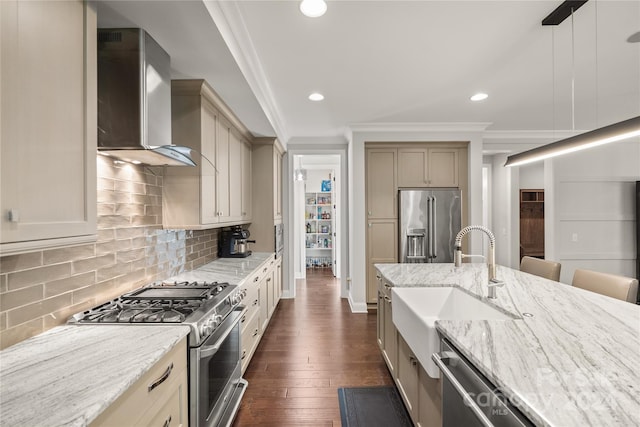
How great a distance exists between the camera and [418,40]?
7.14 ft

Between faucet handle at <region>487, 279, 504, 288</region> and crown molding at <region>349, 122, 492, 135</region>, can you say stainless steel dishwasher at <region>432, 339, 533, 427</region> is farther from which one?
crown molding at <region>349, 122, 492, 135</region>

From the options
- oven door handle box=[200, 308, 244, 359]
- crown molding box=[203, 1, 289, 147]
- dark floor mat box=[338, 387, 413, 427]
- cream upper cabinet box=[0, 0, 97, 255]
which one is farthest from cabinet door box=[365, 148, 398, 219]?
cream upper cabinet box=[0, 0, 97, 255]

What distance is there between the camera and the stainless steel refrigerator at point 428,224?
427 centimetres

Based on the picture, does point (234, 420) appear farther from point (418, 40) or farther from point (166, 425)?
point (418, 40)

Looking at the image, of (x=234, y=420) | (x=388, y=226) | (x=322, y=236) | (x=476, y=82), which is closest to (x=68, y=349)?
(x=234, y=420)

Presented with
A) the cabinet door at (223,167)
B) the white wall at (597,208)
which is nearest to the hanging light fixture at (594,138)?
the cabinet door at (223,167)

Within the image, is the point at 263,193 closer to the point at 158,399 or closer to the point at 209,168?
the point at 209,168

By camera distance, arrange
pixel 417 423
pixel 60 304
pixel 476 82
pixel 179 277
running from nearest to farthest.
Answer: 1. pixel 60 304
2. pixel 417 423
3. pixel 179 277
4. pixel 476 82

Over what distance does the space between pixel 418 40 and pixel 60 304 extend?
8.49ft

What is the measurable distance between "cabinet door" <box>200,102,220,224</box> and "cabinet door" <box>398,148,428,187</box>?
8.67 ft

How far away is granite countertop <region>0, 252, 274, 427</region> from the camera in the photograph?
31.4 inches

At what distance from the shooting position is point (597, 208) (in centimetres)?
460

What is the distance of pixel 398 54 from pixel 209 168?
172 centimetres

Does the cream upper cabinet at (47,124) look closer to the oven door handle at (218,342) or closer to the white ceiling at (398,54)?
the white ceiling at (398,54)
